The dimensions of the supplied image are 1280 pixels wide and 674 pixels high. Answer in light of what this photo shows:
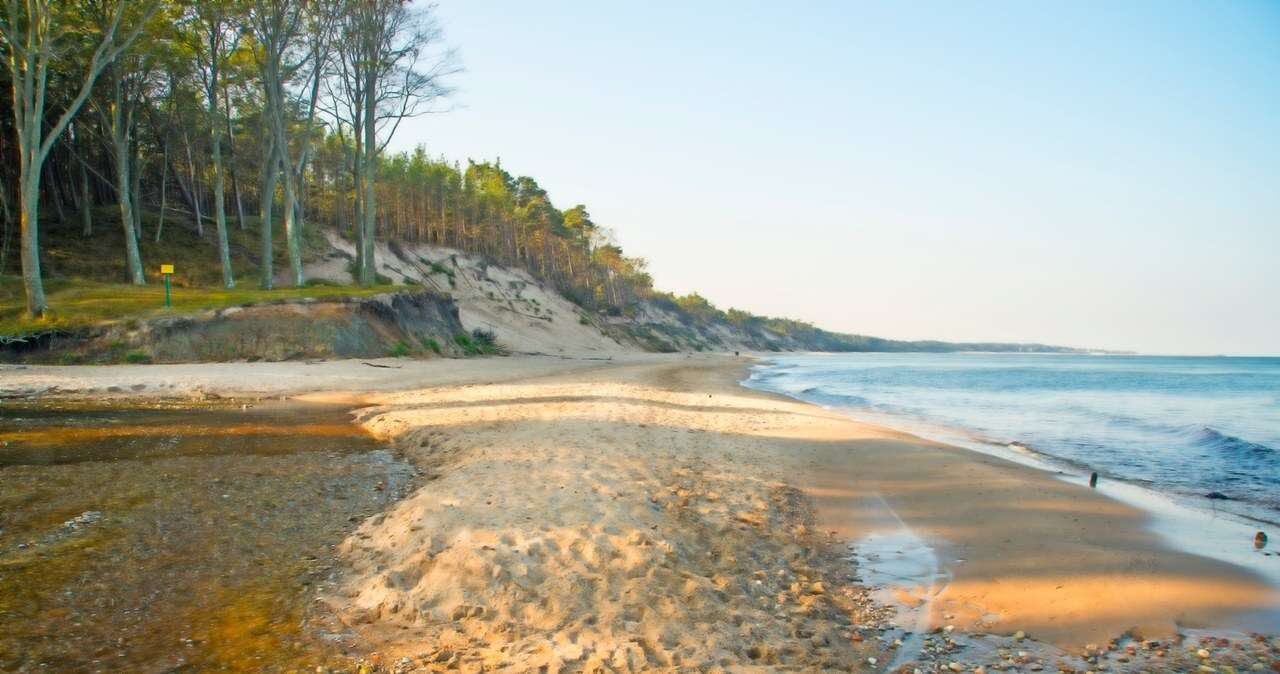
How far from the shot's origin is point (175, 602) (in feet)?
14.8

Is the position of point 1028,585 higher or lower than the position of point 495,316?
lower

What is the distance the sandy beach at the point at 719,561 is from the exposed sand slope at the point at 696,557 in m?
0.02

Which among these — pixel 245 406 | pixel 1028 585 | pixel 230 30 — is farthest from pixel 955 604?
pixel 230 30

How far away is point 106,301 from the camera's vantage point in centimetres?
2256

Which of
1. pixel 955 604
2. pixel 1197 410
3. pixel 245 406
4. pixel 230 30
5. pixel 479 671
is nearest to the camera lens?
pixel 479 671

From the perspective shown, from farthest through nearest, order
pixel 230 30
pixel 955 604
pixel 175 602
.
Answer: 1. pixel 230 30
2. pixel 955 604
3. pixel 175 602

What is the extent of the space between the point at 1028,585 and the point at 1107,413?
75.0 feet

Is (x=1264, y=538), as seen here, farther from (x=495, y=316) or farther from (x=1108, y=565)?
(x=495, y=316)

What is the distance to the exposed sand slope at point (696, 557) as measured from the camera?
170 inches

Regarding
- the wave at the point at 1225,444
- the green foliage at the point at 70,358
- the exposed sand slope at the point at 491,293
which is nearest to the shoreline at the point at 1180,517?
the wave at the point at 1225,444

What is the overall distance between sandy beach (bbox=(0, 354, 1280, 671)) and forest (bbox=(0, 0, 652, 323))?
877 inches

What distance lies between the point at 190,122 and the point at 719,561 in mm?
45774

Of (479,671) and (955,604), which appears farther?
(955,604)

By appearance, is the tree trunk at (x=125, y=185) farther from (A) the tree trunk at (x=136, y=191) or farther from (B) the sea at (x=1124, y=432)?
(B) the sea at (x=1124, y=432)
